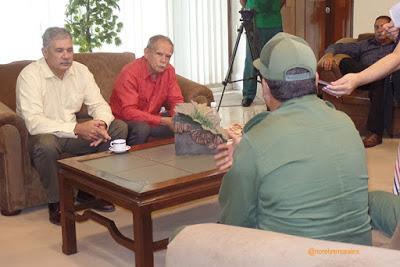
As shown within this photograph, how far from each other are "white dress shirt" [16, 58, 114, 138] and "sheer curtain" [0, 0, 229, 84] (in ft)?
6.46

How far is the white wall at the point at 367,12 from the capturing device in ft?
19.6

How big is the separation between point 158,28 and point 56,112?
118 inches

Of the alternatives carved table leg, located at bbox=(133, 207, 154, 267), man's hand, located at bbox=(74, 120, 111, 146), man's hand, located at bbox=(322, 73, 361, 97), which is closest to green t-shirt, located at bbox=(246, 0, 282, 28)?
man's hand, located at bbox=(74, 120, 111, 146)

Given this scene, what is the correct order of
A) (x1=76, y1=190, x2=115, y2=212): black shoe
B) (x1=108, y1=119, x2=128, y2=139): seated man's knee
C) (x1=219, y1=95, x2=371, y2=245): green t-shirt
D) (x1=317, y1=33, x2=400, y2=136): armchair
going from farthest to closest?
(x1=317, y1=33, x2=400, y2=136): armchair → (x1=108, y1=119, x2=128, y2=139): seated man's knee → (x1=76, y1=190, x2=115, y2=212): black shoe → (x1=219, y1=95, x2=371, y2=245): green t-shirt

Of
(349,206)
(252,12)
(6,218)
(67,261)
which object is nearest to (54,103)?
(6,218)

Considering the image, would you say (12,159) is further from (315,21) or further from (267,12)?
(315,21)

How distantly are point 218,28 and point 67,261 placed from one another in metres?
4.41

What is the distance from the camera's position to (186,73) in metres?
6.59

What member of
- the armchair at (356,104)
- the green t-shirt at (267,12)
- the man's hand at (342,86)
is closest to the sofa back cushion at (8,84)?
the man's hand at (342,86)

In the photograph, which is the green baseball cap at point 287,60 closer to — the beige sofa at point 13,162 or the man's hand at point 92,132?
the man's hand at point 92,132

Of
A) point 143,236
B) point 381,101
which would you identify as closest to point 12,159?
point 143,236

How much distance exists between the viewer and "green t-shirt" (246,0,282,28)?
5.87m

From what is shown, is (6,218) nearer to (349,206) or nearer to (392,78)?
(349,206)

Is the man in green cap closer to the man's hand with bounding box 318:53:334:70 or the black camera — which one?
the man's hand with bounding box 318:53:334:70
